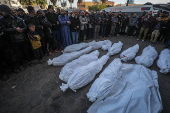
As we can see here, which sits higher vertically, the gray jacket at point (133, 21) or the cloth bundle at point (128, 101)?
the gray jacket at point (133, 21)

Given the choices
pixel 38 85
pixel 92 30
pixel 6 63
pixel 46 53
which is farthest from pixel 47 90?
pixel 92 30

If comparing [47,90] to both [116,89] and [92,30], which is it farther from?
[92,30]

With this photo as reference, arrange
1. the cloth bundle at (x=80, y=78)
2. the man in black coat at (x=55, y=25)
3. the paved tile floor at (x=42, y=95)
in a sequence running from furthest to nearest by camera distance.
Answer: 1. the man in black coat at (x=55, y=25)
2. the cloth bundle at (x=80, y=78)
3. the paved tile floor at (x=42, y=95)

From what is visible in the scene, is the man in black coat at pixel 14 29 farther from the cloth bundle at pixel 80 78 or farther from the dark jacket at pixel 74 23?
the dark jacket at pixel 74 23

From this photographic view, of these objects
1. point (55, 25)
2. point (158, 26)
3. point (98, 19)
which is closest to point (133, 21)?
point (158, 26)

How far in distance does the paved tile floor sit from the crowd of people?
668 millimetres

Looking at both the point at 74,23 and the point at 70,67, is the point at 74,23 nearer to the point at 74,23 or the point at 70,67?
the point at 74,23

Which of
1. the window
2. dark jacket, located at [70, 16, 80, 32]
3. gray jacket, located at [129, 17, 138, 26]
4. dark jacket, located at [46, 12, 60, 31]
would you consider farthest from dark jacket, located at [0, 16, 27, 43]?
the window

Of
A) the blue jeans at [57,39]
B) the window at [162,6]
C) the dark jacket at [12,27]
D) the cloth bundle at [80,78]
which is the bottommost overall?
the cloth bundle at [80,78]

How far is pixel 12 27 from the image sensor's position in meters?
2.57

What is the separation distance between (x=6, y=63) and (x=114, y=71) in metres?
3.66

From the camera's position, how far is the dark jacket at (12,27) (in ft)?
8.06

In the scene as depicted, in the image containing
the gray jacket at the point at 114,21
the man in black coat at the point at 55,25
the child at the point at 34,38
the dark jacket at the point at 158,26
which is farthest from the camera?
the gray jacket at the point at 114,21

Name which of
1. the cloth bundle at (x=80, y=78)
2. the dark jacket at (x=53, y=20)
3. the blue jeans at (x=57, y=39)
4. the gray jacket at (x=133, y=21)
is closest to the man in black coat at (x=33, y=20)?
the dark jacket at (x=53, y=20)
